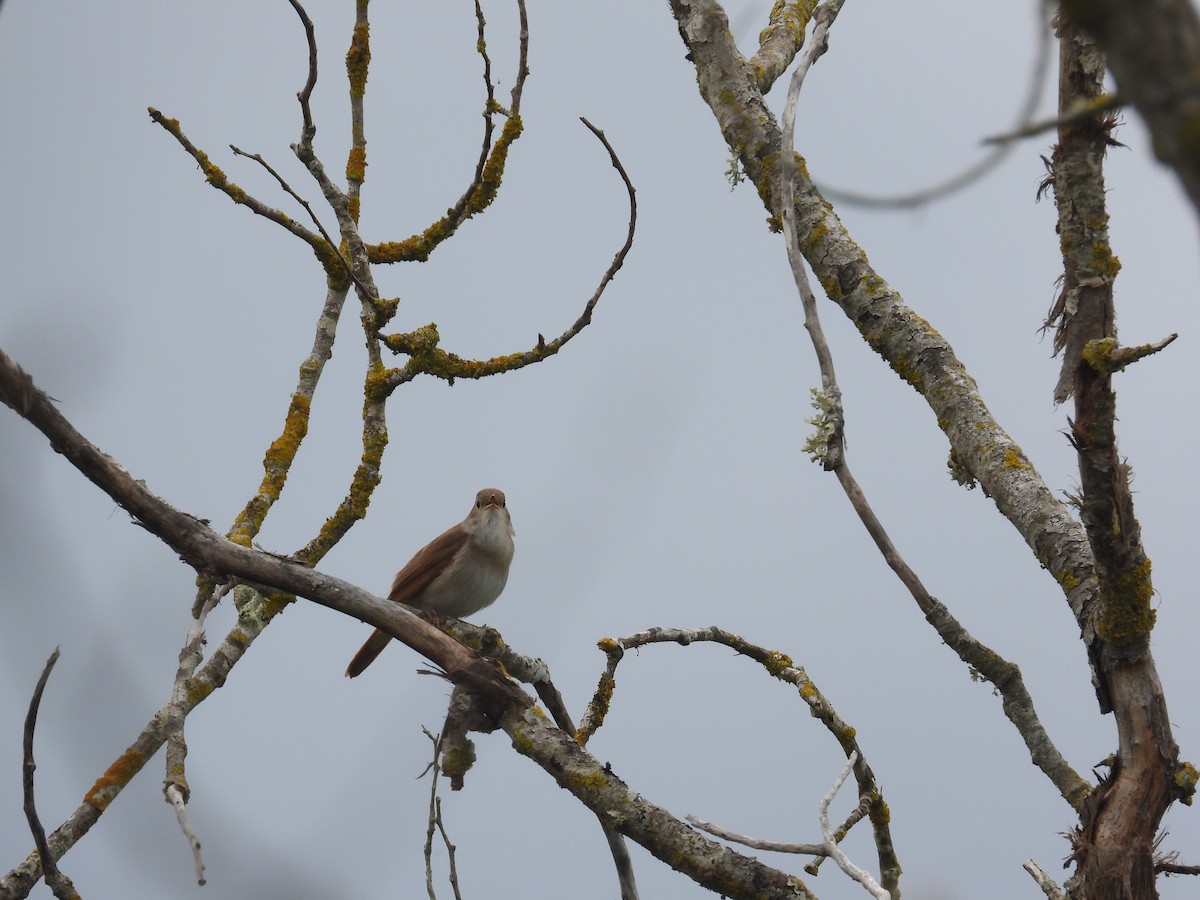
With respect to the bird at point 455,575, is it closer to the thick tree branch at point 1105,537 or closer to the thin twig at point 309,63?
the thin twig at point 309,63

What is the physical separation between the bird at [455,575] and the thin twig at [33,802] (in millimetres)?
3814

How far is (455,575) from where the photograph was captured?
23.4 ft

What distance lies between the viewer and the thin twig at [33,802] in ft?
8.95

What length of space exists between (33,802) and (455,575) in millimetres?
4129

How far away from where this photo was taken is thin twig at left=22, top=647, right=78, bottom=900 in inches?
107

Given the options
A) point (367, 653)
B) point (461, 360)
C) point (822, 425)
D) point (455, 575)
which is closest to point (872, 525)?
point (822, 425)

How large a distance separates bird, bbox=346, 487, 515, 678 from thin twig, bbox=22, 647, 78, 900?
12.5 feet

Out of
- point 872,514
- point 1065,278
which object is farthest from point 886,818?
point 1065,278

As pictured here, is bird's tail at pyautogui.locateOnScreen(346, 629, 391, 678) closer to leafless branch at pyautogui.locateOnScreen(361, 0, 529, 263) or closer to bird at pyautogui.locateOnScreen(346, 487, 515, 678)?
bird at pyautogui.locateOnScreen(346, 487, 515, 678)

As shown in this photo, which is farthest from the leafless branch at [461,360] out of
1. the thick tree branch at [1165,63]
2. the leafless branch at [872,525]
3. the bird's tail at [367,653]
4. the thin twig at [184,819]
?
the thick tree branch at [1165,63]

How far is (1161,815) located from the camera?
3.33m

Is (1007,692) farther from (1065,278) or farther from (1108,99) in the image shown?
(1108,99)

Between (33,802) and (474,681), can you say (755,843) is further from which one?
Answer: (33,802)

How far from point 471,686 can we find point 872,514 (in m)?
1.29
